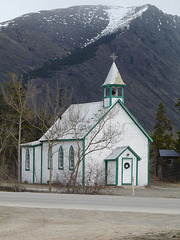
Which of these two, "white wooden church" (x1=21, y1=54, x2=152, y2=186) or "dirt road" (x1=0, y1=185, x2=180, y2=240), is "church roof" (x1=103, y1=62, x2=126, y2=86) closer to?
"white wooden church" (x1=21, y1=54, x2=152, y2=186)

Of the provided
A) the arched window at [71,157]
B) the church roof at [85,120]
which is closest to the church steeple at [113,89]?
the church roof at [85,120]

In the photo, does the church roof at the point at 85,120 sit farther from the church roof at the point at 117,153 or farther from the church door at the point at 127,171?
the church door at the point at 127,171

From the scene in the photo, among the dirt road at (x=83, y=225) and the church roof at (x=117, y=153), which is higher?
the church roof at (x=117, y=153)

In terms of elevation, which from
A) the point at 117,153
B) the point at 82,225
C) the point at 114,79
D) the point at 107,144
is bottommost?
the point at 82,225

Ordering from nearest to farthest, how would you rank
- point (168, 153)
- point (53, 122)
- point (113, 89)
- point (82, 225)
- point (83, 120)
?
point (82, 225)
point (53, 122)
point (83, 120)
point (113, 89)
point (168, 153)

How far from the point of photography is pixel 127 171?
42.6 meters

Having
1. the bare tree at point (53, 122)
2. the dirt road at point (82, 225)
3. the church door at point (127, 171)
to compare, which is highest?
the bare tree at point (53, 122)

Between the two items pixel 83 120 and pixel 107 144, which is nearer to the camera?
pixel 107 144

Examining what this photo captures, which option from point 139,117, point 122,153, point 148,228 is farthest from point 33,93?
point 139,117

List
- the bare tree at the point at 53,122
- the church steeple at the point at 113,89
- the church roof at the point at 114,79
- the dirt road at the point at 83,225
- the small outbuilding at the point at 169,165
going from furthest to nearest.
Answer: the small outbuilding at the point at 169,165
the church roof at the point at 114,79
the church steeple at the point at 113,89
the bare tree at the point at 53,122
the dirt road at the point at 83,225

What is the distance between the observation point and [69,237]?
42.9 feet

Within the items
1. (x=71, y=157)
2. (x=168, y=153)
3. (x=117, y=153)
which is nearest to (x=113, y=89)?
(x=117, y=153)

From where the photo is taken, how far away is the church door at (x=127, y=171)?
4216 centimetres

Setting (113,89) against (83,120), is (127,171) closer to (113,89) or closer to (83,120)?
(83,120)
